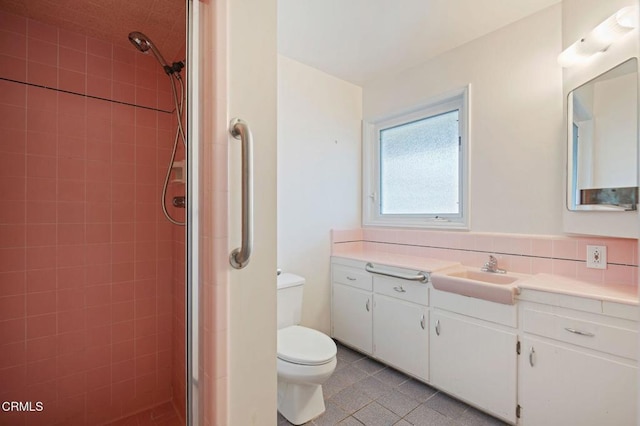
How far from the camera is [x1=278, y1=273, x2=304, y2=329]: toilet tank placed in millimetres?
1981

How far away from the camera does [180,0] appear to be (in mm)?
1348

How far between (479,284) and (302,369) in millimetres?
1075

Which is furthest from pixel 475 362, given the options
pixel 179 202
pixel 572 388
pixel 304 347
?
pixel 179 202

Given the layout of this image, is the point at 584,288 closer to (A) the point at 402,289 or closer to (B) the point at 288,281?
(A) the point at 402,289

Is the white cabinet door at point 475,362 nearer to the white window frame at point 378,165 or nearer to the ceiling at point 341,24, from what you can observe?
the white window frame at point 378,165

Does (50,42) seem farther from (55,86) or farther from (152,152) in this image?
(152,152)

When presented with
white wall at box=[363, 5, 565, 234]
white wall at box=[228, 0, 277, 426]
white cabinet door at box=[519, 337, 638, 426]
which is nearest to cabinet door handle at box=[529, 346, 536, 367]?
white cabinet door at box=[519, 337, 638, 426]

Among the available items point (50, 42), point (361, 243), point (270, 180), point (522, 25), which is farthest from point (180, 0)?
point (361, 243)

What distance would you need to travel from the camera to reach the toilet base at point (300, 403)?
5.44ft

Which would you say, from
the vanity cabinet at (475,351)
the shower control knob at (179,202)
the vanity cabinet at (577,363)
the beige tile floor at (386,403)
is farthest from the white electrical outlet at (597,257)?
the shower control knob at (179,202)

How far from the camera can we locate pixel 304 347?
1.69 meters

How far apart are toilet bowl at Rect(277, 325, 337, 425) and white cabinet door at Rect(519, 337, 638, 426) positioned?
3.29ft

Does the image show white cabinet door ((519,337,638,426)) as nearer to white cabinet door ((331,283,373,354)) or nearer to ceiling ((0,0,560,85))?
white cabinet door ((331,283,373,354))

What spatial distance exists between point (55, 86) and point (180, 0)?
0.85 meters
